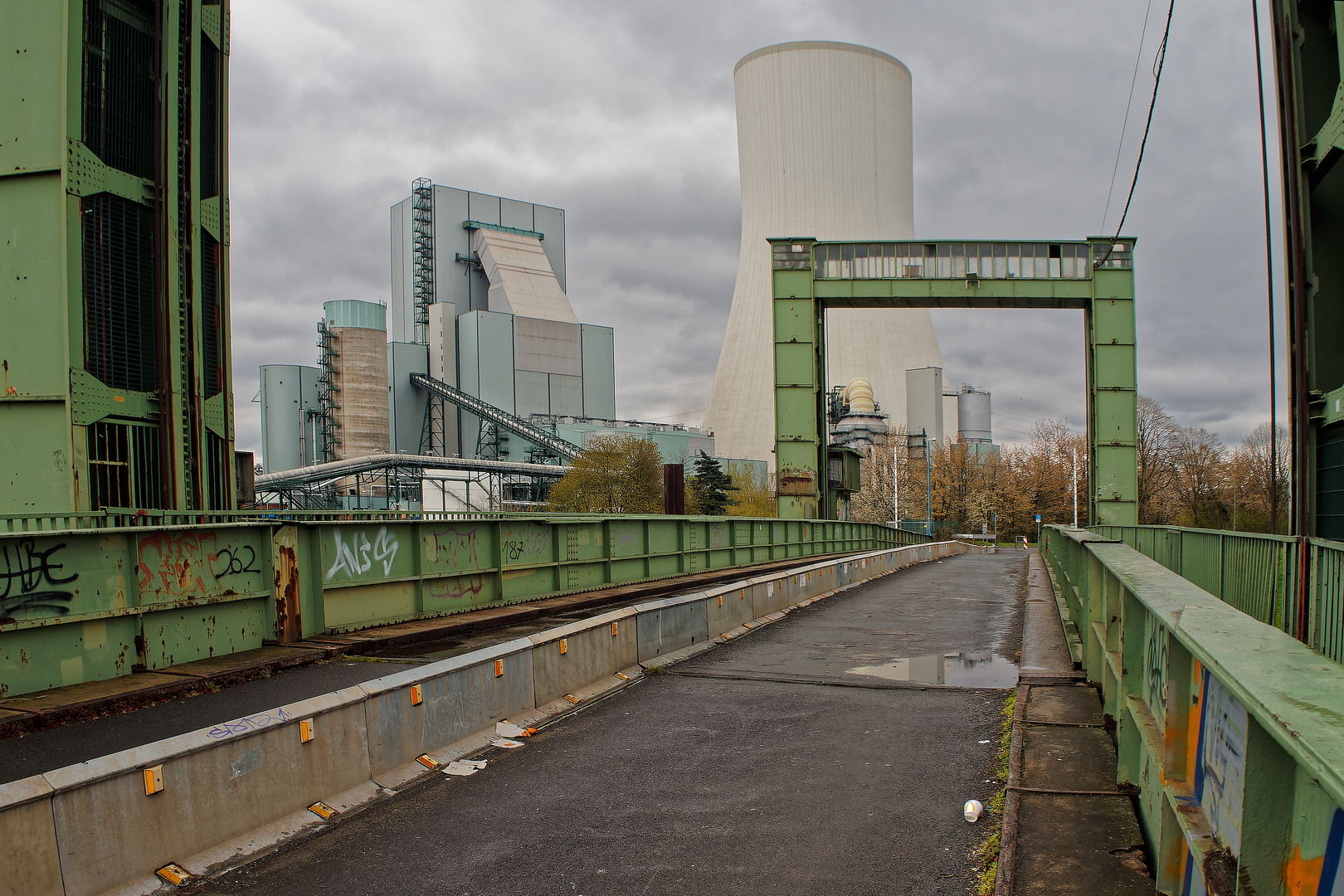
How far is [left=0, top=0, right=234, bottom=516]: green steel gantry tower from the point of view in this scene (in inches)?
A: 519

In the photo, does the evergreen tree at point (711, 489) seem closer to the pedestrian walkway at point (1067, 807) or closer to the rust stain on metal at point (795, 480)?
the rust stain on metal at point (795, 480)

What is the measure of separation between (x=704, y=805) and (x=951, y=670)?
16.4 feet

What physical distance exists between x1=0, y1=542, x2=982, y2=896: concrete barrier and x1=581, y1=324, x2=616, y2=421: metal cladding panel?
7488cm

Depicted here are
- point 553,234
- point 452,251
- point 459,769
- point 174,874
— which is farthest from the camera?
point 553,234

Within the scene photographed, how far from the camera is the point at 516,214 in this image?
85062 millimetres

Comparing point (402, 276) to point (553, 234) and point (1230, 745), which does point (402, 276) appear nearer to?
point (553, 234)

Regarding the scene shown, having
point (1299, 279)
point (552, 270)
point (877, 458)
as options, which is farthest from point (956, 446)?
point (1299, 279)

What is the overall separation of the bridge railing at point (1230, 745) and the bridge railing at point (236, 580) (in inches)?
292

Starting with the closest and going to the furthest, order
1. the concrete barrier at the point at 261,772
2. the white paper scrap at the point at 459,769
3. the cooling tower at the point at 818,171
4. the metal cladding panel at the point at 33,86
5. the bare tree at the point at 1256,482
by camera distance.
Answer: the concrete barrier at the point at 261,772 → the white paper scrap at the point at 459,769 → the metal cladding panel at the point at 33,86 → the bare tree at the point at 1256,482 → the cooling tower at the point at 818,171

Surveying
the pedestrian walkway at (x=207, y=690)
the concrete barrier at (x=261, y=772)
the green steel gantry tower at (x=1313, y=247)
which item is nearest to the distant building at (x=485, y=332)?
the pedestrian walkway at (x=207, y=690)

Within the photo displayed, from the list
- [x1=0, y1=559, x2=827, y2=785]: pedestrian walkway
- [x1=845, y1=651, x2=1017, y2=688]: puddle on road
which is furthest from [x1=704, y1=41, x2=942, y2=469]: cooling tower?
[x1=0, y1=559, x2=827, y2=785]: pedestrian walkway

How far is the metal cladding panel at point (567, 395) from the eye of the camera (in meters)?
80.2

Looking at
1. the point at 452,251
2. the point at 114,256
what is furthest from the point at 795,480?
the point at 452,251

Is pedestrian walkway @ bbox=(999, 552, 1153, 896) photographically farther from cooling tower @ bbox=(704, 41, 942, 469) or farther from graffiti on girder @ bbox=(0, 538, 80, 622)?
cooling tower @ bbox=(704, 41, 942, 469)
